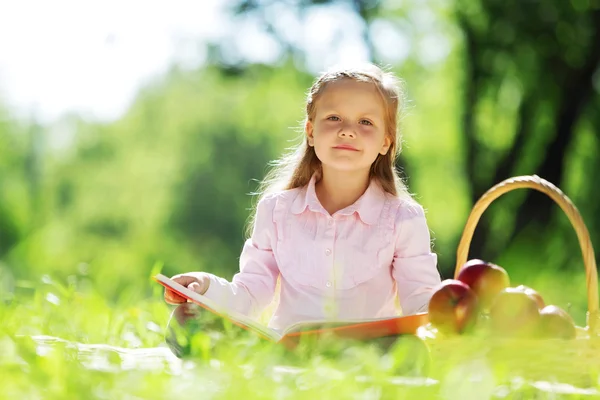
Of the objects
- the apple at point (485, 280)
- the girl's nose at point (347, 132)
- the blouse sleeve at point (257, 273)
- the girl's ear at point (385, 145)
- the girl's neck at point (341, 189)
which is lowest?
the blouse sleeve at point (257, 273)

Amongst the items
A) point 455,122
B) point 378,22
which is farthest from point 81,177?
point 378,22

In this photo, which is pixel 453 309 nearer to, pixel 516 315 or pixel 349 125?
pixel 516 315

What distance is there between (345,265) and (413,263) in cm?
25

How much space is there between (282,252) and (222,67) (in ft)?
24.0

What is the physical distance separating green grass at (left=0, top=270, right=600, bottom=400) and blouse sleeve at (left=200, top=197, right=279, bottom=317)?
1.50 ft

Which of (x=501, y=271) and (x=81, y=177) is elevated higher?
(x=501, y=271)

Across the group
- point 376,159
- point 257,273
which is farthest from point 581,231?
point 257,273

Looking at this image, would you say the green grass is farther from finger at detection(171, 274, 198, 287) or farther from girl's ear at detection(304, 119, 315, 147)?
girl's ear at detection(304, 119, 315, 147)

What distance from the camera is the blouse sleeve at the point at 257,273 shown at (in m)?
3.02

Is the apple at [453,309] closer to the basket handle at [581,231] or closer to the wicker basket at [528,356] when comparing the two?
the wicker basket at [528,356]

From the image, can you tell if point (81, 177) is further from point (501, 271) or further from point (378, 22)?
point (501, 271)

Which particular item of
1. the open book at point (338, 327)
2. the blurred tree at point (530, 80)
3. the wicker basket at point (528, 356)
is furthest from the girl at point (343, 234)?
the blurred tree at point (530, 80)

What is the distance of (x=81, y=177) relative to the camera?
25641mm

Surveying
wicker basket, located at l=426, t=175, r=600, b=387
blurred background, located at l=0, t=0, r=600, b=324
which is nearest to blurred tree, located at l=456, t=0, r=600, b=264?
blurred background, located at l=0, t=0, r=600, b=324
